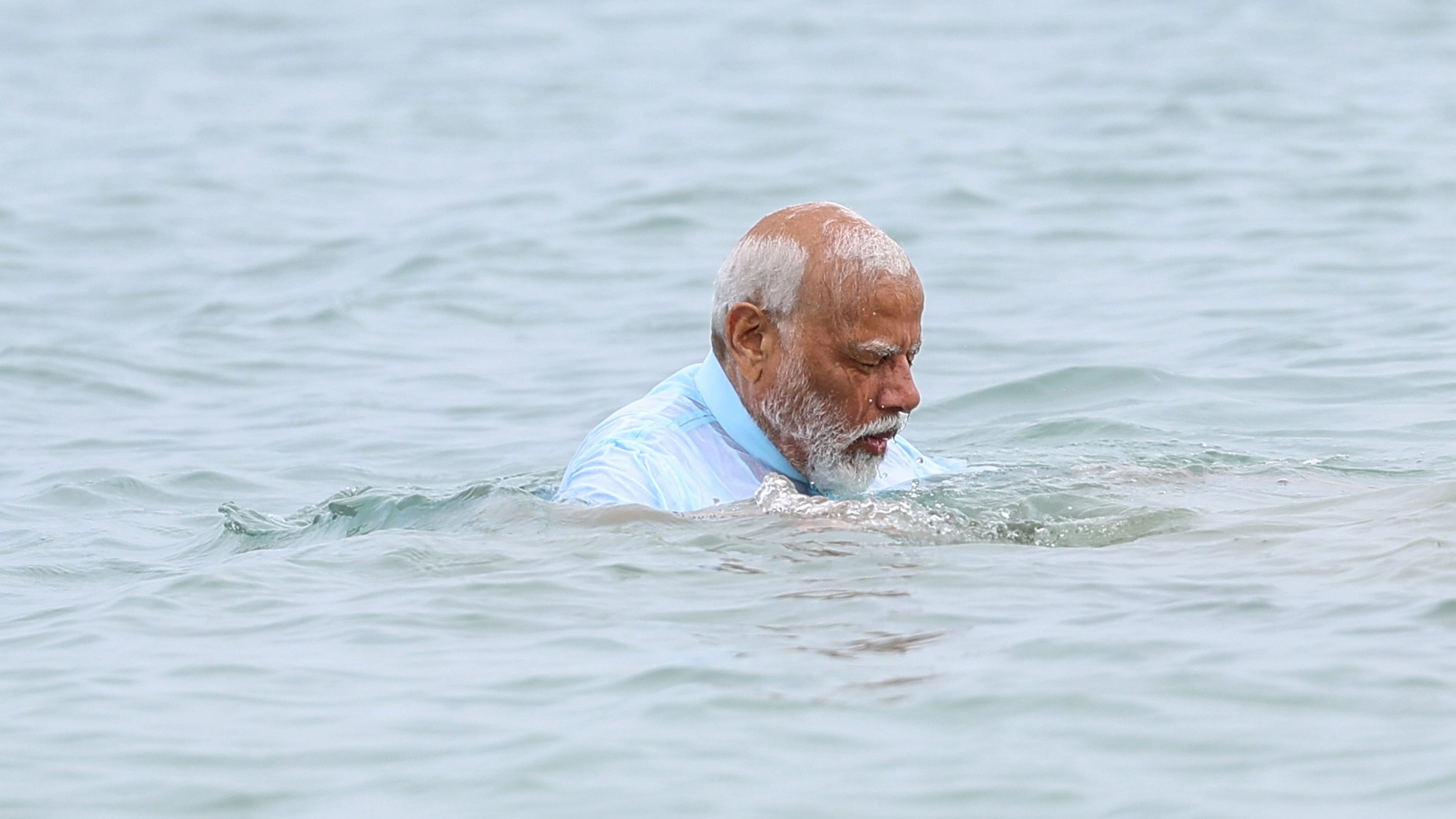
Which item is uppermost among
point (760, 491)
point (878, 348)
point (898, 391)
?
point (878, 348)

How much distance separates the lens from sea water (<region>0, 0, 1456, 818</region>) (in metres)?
4.95

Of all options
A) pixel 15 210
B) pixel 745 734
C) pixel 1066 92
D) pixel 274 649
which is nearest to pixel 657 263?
pixel 15 210

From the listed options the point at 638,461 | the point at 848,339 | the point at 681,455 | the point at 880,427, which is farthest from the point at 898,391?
the point at 638,461

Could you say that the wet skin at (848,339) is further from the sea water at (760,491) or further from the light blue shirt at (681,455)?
the sea water at (760,491)

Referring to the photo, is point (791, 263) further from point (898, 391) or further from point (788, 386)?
point (898, 391)

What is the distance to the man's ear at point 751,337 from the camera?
270 inches

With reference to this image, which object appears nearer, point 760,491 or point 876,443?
point 760,491

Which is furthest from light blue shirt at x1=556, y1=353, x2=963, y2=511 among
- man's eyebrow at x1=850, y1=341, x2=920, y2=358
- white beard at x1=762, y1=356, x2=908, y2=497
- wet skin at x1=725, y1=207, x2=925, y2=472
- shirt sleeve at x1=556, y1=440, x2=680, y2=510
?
man's eyebrow at x1=850, y1=341, x2=920, y2=358

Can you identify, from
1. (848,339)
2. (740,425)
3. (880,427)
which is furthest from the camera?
(740,425)

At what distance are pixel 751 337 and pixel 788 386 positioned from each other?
208mm

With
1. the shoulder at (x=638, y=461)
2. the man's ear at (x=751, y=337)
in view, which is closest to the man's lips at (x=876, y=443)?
the man's ear at (x=751, y=337)

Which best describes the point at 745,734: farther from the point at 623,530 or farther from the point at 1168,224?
the point at 1168,224

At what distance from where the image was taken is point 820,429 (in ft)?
22.5

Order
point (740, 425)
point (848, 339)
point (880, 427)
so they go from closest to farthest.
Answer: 1. point (848, 339)
2. point (880, 427)
3. point (740, 425)
